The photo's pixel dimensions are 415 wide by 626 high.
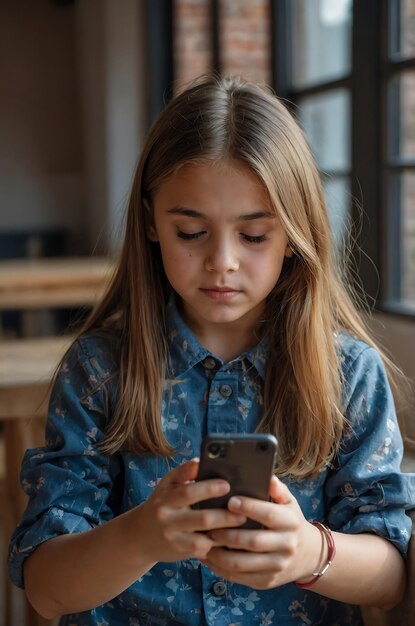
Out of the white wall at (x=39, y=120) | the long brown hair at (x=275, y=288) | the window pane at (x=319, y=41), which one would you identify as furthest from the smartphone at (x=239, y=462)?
the white wall at (x=39, y=120)

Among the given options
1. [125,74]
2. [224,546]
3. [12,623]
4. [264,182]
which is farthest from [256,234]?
[125,74]

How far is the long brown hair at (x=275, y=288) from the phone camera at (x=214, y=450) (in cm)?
30

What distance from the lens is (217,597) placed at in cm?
119

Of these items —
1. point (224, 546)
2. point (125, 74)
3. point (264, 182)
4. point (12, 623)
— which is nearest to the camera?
point (224, 546)

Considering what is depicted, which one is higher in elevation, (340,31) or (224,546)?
(340,31)

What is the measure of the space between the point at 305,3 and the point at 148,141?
2.78 m

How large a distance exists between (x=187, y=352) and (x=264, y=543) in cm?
36

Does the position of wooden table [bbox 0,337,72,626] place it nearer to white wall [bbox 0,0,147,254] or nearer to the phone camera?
the phone camera

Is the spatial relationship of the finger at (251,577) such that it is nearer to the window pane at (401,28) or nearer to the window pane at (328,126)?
the window pane at (401,28)

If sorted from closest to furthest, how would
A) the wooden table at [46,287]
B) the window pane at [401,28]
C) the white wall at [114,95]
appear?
the window pane at [401,28]
the wooden table at [46,287]
the white wall at [114,95]

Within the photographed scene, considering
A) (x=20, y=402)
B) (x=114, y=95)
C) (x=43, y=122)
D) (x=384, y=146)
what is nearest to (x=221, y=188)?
(x=20, y=402)

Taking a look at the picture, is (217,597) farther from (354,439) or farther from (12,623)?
(12,623)

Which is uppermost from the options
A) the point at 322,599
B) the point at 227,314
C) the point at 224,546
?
the point at 227,314

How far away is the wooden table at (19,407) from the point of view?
218cm
